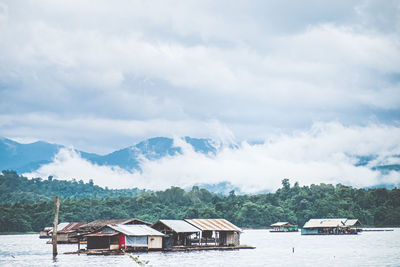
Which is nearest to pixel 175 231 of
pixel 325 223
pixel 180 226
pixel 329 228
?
pixel 180 226

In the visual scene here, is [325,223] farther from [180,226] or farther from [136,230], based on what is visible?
[136,230]

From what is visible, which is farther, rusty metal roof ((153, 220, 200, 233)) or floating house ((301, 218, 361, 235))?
floating house ((301, 218, 361, 235))

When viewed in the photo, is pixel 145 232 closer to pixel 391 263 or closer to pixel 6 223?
pixel 391 263

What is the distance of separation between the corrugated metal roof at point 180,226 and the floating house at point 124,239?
262 cm

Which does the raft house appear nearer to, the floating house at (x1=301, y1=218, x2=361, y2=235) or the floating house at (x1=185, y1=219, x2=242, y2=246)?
the floating house at (x1=185, y1=219, x2=242, y2=246)

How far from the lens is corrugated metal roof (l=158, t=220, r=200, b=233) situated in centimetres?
9362

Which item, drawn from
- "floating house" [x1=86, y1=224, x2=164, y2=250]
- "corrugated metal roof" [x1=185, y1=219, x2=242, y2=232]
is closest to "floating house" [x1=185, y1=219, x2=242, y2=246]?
"corrugated metal roof" [x1=185, y1=219, x2=242, y2=232]

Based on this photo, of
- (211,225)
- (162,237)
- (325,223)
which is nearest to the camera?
(162,237)

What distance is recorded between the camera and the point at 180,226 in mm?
95875

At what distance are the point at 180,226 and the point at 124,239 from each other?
11.8m

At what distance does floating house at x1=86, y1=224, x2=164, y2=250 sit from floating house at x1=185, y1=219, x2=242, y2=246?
10166mm

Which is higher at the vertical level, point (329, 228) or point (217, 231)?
point (217, 231)

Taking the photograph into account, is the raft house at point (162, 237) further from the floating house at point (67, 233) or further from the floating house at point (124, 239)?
the floating house at point (67, 233)

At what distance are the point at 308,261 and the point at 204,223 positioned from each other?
82.2ft
